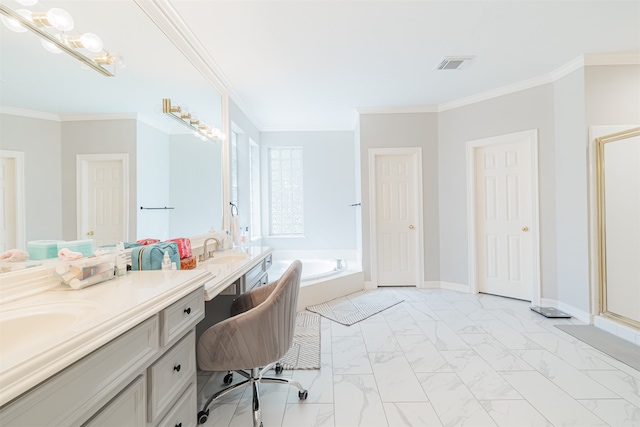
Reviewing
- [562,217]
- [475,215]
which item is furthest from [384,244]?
[562,217]

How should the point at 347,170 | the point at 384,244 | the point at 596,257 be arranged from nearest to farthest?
the point at 596,257 → the point at 384,244 → the point at 347,170

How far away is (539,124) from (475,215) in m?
1.21

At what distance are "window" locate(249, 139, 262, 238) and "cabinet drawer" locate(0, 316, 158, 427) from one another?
342cm

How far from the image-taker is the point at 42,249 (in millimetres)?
1156

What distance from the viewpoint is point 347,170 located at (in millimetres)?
4785

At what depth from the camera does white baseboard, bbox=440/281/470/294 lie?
3.62 m

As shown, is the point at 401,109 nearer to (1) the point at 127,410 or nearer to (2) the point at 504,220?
(2) the point at 504,220

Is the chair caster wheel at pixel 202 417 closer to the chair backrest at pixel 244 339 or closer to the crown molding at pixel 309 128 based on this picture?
the chair backrest at pixel 244 339

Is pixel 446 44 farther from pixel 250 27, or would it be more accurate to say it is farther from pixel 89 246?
pixel 89 246

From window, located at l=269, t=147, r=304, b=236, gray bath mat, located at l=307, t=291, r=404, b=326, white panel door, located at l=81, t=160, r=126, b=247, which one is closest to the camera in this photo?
white panel door, located at l=81, t=160, r=126, b=247

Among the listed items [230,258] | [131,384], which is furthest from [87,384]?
[230,258]

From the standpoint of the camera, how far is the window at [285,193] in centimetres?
483

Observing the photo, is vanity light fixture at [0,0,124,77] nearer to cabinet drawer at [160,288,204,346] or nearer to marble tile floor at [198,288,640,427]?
cabinet drawer at [160,288,204,346]

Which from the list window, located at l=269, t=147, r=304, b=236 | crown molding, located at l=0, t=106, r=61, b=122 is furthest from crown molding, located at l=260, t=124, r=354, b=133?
crown molding, located at l=0, t=106, r=61, b=122
